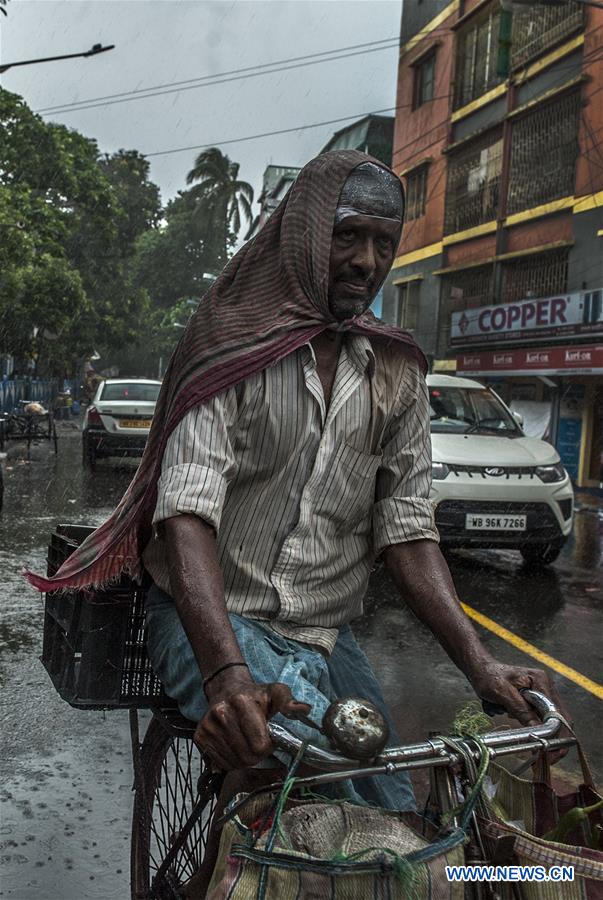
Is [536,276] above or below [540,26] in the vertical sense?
below

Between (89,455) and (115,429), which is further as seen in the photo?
(89,455)

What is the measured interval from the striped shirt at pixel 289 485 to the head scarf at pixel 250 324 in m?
0.05

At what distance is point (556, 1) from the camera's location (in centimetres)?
A: 1154

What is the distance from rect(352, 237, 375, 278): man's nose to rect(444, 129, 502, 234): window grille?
2239 centimetres

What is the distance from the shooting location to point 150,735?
246 centimetres

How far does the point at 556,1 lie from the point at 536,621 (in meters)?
8.08

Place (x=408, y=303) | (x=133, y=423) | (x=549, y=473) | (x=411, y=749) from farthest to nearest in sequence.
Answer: (x=408, y=303), (x=133, y=423), (x=549, y=473), (x=411, y=749)

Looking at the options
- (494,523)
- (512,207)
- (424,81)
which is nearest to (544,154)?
(512,207)

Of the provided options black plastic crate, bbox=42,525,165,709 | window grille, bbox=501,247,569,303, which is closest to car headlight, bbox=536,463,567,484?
black plastic crate, bbox=42,525,165,709

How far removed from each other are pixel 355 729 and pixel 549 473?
7853mm

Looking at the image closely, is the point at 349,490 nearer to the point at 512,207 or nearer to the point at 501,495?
the point at 501,495

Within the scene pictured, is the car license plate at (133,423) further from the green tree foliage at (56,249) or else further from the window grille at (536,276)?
the window grille at (536,276)

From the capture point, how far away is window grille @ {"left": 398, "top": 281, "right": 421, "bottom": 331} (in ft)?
93.0

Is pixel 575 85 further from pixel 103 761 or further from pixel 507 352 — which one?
pixel 103 761
